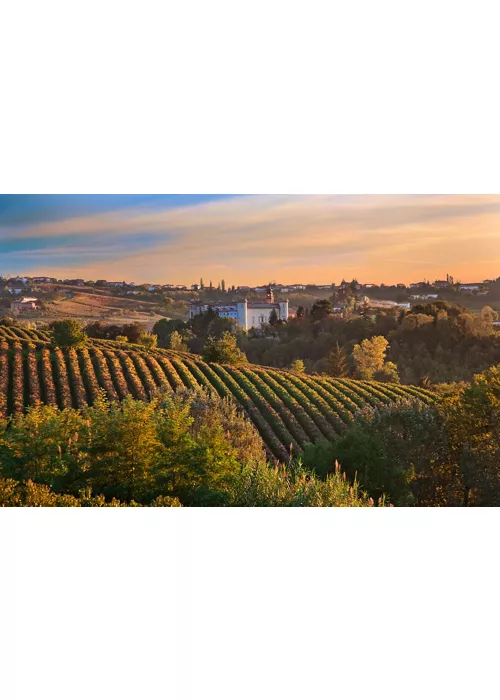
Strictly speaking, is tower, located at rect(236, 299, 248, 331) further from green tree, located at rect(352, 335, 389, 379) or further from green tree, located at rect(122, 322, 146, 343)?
green tree, located at rect(352, 335, 389, 379)

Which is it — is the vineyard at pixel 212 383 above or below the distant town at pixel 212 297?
below

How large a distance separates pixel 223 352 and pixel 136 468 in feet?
5.04

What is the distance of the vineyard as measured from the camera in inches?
296

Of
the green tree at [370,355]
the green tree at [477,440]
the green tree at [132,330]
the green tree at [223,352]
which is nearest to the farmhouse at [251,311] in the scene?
the green tree at [223,352]

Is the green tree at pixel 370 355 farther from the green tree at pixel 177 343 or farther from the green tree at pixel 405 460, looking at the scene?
the green tree at pixel 177 343

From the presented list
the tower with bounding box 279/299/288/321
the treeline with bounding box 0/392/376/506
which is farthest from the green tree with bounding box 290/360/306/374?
the treeline with bounding box 0/392/376/506

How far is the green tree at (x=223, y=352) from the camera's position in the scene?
782 centimetres

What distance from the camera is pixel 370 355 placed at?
7.88 meters

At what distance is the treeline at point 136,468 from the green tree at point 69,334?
750mm

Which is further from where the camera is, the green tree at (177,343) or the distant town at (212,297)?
the green tree at (177,343)

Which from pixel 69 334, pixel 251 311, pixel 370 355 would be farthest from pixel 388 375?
pixel 69 334

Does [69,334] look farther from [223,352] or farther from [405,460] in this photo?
[405,460]
